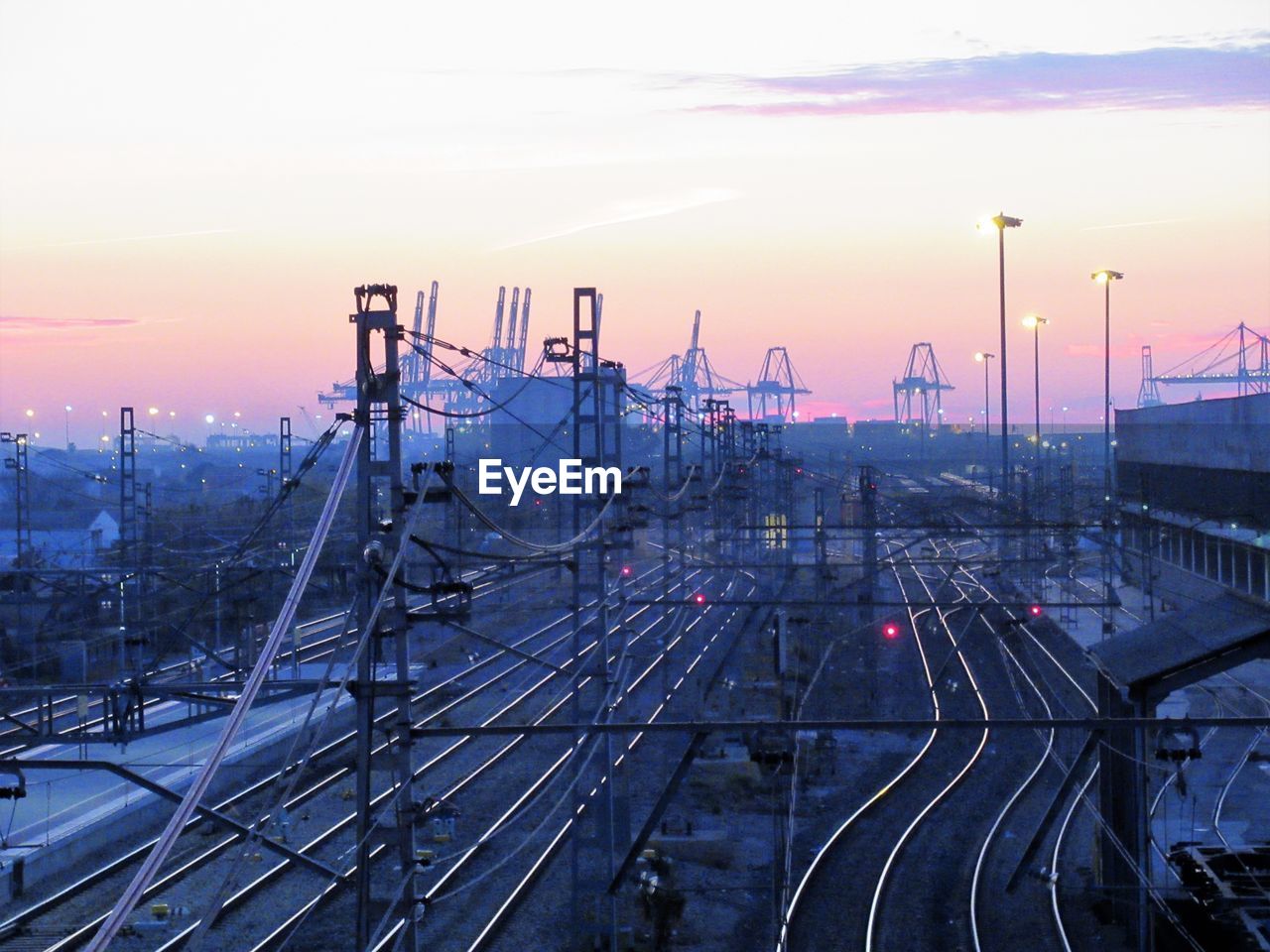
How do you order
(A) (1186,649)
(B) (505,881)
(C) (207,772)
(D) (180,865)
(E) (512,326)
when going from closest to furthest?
(C) (207,772) → (A) (1186,649) → (B) (505,881) → (D) (180,865) → (E) (512,326)

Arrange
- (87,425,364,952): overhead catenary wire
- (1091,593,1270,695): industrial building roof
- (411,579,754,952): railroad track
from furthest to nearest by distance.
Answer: (411,579,754,952): railroad track → (1091,593,1270,695): industrial building roof → (87,425,364,952): overhead catenary wire

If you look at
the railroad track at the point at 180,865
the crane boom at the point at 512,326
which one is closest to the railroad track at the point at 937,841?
the railroad track at the point at 180,865

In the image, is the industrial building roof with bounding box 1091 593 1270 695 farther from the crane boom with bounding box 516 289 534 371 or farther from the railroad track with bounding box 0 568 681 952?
the crane boom with bounding box 516 289 534 371

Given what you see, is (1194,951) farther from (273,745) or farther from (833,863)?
(273,745)

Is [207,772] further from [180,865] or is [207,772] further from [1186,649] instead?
[180,865]

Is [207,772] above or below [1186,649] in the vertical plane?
above

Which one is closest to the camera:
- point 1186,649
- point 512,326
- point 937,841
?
point 1186,649

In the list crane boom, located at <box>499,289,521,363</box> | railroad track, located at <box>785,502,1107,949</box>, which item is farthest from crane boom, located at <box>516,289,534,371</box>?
railroad track, located at <box>785,502,1107,949</box>

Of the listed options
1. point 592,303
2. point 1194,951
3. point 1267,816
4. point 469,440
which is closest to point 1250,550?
point 1267,816

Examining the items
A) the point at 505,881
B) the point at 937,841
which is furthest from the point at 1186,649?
the point at 505,881

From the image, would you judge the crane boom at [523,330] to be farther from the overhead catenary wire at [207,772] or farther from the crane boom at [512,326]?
the overhead catenary wire at [207,772]

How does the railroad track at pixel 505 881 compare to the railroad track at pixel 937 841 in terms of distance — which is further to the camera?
the railroad track at pixel 937 841

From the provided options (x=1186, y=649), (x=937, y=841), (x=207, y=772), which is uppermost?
(x=207, y=772)
